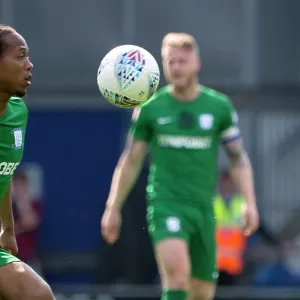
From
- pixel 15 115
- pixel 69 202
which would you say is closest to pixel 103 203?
pixel 69 202

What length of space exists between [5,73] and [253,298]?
4778 mm

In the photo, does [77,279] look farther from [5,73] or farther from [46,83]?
[5,73]

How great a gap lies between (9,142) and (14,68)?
0.43 metres

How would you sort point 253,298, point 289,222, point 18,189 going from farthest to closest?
1. point 289,222
2. point 18,189
3. point 253,298

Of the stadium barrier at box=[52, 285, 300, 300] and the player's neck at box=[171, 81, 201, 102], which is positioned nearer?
the player's neck at box=[171, 81, 201, 102]

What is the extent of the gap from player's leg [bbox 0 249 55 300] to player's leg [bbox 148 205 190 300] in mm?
2193

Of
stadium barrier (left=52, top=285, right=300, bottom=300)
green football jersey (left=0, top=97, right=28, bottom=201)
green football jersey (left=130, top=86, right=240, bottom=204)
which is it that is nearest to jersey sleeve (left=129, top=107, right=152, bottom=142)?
green football jersey (left=130, top=86, right=240, bottom=204)

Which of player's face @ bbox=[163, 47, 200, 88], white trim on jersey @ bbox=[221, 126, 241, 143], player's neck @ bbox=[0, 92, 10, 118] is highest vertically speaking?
player's neck @ bbox=[0, 92, 10, 118]

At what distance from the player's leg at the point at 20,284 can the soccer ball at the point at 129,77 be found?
1412 millimetres

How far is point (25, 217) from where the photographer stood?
13.3 metres

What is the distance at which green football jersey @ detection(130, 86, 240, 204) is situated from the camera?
9.30m

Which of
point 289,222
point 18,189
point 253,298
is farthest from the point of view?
point 289,222

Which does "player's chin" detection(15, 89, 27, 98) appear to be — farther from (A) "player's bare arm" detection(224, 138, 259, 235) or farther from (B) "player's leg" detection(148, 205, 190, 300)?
(A) "player's bare arm" detection(224, 138, 259, 235)

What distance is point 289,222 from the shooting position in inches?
559
